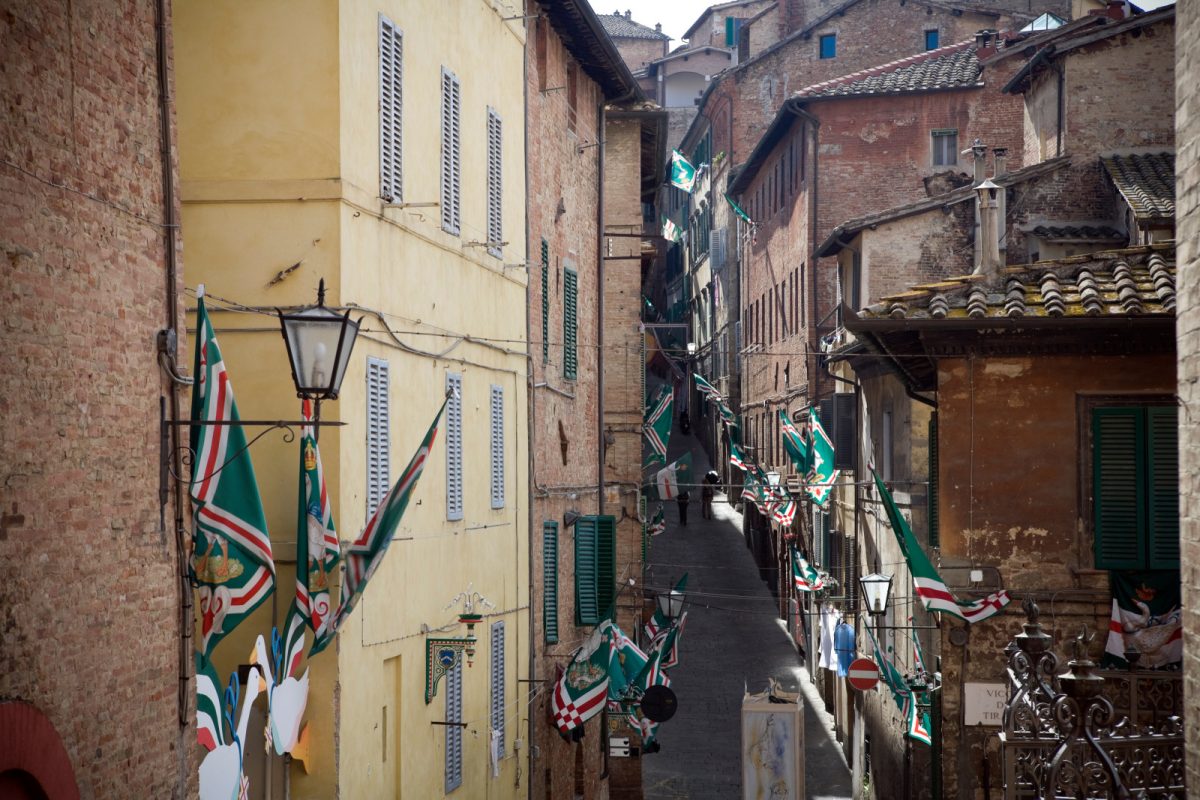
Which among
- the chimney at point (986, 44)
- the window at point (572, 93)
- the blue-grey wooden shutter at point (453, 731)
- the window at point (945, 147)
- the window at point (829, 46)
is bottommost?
the blue-grey wooden shutter at point (453, 731)

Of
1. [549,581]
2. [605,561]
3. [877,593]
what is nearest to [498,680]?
[549,581]

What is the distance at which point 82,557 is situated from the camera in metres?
8.94

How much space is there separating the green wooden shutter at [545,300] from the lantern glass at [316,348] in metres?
12.6

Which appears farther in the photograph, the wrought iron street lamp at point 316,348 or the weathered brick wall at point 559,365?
the weathered brick wall at point 559,365

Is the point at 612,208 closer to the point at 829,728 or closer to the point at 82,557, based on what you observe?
the point at 829,728

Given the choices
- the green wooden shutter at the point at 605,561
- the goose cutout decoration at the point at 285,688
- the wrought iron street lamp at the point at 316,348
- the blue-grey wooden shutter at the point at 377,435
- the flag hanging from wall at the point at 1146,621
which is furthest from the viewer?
the green wooden shutter at the point at 605,561

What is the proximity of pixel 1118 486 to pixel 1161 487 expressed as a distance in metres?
0.45

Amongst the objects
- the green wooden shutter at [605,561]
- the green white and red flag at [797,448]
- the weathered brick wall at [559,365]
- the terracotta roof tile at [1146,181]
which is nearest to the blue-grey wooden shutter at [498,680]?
the weathered brick wall at [559,365]

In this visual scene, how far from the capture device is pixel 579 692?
71.2 ft

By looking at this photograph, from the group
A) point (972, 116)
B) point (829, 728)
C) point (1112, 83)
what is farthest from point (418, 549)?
point (972, 116)

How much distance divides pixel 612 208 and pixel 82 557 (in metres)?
24.3

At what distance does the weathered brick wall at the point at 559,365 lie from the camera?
22.2 m

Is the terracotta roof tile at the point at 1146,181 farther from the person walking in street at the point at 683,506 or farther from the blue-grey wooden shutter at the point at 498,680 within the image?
the person walking in street at the point at 683,506

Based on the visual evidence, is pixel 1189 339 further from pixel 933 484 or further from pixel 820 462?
pixel 820 462
